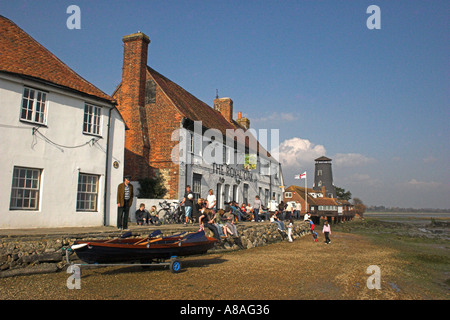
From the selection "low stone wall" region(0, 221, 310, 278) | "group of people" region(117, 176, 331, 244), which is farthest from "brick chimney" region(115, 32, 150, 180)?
"low stone wall" region(0, 221, 310, 278)

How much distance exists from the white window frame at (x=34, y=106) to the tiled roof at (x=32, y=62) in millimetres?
569

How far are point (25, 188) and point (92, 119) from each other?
3981mm

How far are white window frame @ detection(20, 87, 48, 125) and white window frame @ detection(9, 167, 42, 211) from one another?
180 centimetres

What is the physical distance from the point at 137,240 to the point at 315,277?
17.0 feet

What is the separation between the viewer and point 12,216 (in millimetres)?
11273

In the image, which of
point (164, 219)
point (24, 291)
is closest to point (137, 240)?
point (24, 291)

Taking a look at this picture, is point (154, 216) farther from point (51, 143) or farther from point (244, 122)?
point (244, 122)

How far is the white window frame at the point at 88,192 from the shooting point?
1368cm

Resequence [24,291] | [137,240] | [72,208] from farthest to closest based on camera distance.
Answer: [72,208] < [137,240] < [24,291]

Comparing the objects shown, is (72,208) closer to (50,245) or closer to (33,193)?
(33,193)

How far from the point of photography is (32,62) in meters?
13.1

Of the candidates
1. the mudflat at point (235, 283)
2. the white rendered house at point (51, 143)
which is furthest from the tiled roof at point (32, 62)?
the mudflat at point (235, 283)

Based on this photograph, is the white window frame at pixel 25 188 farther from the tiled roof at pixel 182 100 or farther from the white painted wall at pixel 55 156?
the tiled roof at pixel 182 100

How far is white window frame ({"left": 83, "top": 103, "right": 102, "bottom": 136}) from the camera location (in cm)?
1424
